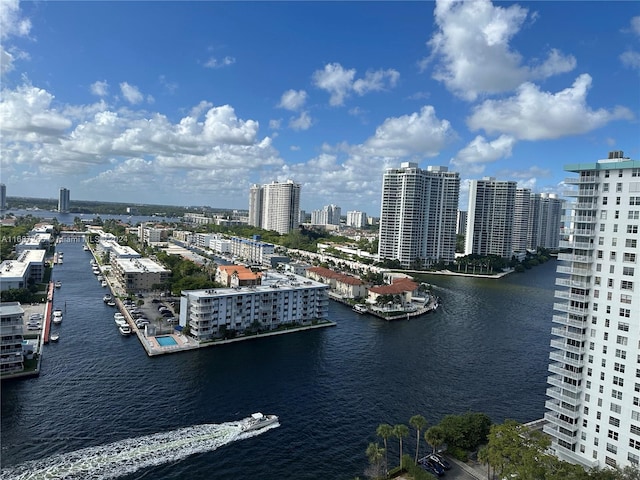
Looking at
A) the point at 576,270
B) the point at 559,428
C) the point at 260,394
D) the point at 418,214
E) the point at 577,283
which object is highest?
the point at 418,214

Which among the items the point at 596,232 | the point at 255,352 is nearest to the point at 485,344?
the point at 255,352

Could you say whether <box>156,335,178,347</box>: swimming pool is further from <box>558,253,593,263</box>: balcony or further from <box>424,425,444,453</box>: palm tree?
<box>558,253,593,263</box>: balcony

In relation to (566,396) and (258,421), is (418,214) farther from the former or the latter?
(566,396)

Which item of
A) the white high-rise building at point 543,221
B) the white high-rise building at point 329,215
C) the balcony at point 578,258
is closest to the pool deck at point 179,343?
the balcony at point 578,258

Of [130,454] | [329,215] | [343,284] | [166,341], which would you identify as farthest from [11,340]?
[329,215]

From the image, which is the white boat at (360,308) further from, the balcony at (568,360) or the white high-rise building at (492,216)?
the white high-rise building at (492,216)

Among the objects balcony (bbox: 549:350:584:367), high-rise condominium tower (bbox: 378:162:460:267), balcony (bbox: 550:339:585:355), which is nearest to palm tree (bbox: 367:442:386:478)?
balcony (bbox: 549:350:584:367)
